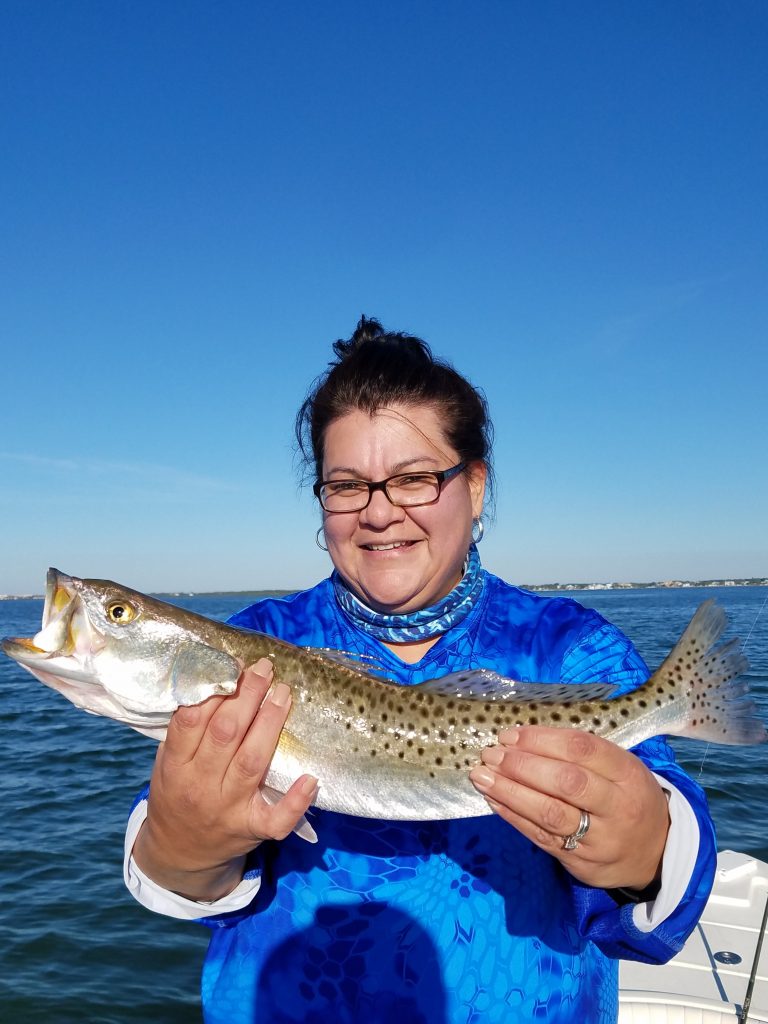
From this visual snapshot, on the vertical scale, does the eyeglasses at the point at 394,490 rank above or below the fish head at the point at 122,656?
above

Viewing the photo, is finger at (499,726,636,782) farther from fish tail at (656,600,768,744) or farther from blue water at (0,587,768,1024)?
blue water at (0,587,768,1024)

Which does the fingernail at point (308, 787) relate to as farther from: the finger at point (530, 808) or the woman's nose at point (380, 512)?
the woman's nose at point (380, 512)

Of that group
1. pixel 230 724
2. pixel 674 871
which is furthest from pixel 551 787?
pixel 230 724

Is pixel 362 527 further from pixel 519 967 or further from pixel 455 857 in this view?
pixel 519 967

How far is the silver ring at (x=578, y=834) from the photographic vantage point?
8.73ft

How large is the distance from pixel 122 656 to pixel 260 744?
849 mm

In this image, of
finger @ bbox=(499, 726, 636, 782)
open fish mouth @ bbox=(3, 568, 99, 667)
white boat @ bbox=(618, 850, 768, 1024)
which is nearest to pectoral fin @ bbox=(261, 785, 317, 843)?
finger @ bbox=(499, 726, 636, 782)

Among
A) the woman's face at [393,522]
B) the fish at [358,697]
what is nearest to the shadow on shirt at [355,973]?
the fish at [358,697]

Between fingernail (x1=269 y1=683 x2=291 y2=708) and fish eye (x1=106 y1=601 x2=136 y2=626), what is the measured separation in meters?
0.79

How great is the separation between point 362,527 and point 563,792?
148 cm

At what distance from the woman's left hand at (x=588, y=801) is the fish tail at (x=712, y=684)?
0.54 m

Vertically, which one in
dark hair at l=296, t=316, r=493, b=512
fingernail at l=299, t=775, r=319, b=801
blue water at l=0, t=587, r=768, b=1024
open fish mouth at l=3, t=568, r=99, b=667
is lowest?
blue water at l=0, t=587, r=768, b=1024

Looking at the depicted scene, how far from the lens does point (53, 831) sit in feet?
39.1

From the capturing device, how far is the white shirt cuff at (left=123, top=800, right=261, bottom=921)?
3012 mm
